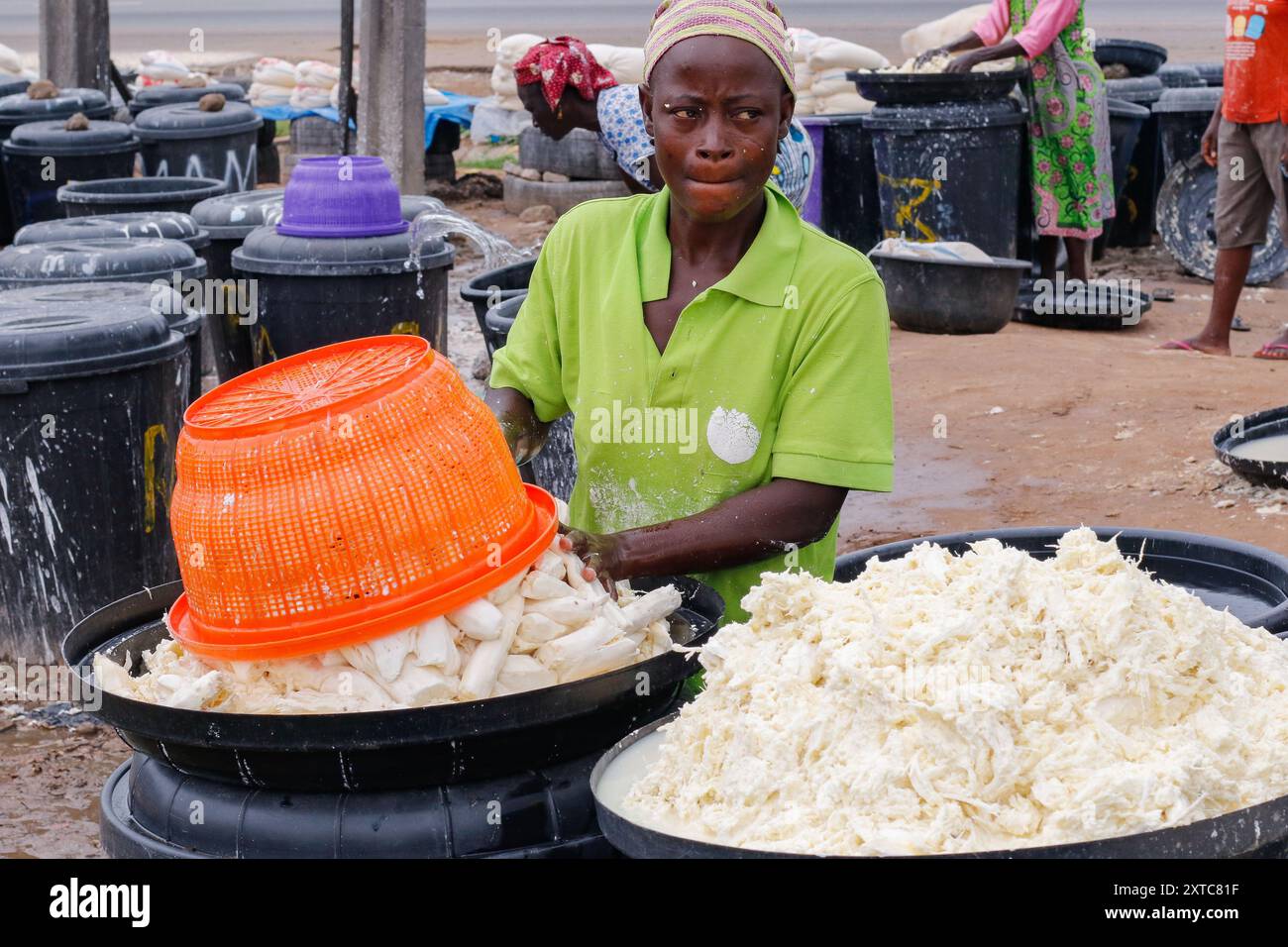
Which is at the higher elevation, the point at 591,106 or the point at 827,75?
the point at 827,75

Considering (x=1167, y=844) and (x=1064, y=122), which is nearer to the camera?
(x=1167, y=844)

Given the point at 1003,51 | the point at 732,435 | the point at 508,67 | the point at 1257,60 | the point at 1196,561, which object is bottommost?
the point at 1196,561

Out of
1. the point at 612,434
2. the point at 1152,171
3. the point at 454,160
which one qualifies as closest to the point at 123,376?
the point at 612,434

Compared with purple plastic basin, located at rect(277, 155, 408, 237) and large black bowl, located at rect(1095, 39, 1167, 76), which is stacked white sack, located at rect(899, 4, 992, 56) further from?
purple plastic basin, located at rect(277, 155, 408, 237)

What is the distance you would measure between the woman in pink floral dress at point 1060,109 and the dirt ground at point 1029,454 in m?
0.74

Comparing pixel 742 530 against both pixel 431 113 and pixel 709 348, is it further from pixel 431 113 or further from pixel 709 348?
pixel 431 113

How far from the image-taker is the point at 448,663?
1617 millimetres

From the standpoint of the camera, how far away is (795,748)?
148 centimetres

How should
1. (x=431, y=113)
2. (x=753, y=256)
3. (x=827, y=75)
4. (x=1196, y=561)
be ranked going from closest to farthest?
(x=753, y=256), (x=1196, y=561), (x=827, y=75), (x=431, y=113)

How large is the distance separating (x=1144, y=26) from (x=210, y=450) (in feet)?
111

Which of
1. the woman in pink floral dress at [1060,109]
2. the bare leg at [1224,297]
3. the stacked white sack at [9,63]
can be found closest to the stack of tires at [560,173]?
the woman in pink floral dress at [1060,109]

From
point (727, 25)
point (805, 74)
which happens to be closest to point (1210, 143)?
point (805, 74)

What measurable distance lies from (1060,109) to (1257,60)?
1.57m
